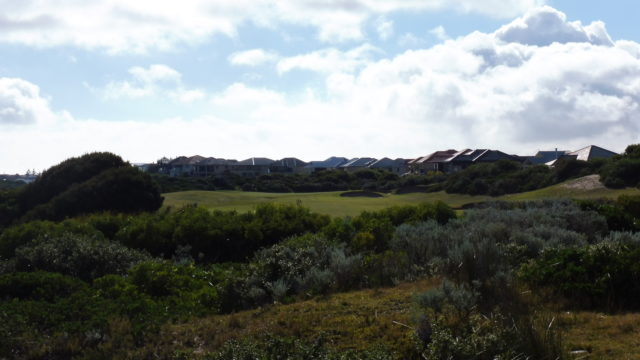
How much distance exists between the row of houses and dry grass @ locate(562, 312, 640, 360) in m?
64.6

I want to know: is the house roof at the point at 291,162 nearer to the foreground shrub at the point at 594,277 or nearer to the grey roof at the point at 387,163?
the grey roof at the point at 387,163

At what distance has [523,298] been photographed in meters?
6.34

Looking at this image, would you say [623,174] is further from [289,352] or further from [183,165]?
[183,165]

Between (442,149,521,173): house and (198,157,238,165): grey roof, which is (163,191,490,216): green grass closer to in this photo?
(442,149,521,173): house

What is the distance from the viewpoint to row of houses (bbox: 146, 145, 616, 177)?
7700cm

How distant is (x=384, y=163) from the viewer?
125688 mm

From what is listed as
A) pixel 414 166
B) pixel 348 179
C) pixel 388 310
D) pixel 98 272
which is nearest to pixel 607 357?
pixel 388 310

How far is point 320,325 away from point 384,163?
120 meters

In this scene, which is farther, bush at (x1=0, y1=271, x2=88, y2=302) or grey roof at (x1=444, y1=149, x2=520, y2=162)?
grey roof at (x1=444, y1=149, x2=520, y2=162)

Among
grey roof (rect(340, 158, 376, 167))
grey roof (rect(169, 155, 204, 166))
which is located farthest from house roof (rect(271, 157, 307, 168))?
grey roof (rect(169, 155, 204, 166))

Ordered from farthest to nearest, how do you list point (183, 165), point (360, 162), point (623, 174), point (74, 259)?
point (360, 162), point (183, 165), point (623, 174), point (74, 259)

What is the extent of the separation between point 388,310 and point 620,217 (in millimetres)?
8289

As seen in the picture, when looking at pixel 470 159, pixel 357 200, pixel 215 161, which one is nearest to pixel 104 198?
pixel 357 200

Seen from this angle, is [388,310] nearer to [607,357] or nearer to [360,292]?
[360,292]
